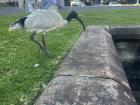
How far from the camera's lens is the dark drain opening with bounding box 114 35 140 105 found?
42.7 ft

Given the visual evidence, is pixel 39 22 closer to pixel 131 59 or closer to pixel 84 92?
pixel 84 92

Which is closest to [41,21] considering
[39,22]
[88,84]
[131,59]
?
[39,22]

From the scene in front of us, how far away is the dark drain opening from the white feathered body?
4.08m

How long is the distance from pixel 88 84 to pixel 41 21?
325cm

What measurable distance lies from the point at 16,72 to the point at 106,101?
2764 mm

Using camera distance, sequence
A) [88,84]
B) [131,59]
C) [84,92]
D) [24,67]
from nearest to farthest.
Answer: [84,92] < [88,84] < [24,67] < [131,59]

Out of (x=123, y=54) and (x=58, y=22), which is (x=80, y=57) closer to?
(x=58, y=22)

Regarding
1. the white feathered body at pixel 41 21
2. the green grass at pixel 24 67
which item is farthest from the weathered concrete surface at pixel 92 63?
the white feathered body at pixel 41 21

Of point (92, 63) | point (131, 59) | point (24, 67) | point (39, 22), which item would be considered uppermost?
point (39, 22)

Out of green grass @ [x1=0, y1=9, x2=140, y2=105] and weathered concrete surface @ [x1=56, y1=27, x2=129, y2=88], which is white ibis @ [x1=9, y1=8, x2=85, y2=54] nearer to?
green grass @ [x1=0, y1=9, x2=140, y2=105]

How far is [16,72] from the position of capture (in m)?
7.62

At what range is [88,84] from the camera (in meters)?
5.95

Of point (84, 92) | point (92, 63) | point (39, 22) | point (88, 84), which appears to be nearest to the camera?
point (84, 92)

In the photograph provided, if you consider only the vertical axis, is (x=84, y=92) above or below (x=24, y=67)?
above
